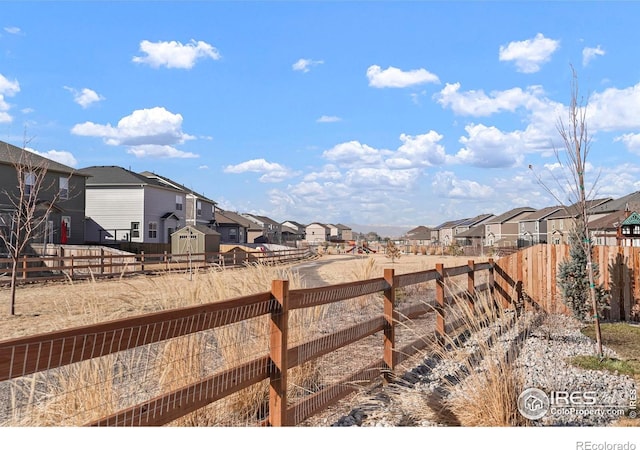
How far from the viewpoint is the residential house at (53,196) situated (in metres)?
26.3

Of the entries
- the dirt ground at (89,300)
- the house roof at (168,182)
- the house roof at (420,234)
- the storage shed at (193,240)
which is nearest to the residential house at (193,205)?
the house roof at (168,182)

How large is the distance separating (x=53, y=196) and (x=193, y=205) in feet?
42.7

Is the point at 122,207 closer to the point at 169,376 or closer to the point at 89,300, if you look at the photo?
the point at 89,300

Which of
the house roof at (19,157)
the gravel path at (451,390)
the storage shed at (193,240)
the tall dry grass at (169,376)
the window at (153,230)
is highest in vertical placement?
the house roof at (19,157)

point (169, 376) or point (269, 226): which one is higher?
point (269, 226)

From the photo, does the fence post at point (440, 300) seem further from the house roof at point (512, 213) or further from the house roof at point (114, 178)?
the house roof at point (512, 213)

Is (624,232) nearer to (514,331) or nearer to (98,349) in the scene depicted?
(514,331)

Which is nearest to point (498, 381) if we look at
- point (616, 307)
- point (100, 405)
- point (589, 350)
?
point (100, 405)

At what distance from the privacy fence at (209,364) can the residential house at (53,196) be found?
78.9 ft

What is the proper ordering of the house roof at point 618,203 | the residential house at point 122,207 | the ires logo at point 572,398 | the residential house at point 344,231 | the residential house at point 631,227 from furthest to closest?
the residential house at point 344,231
the house roof at point 618,203
the residential house at point 122,207
the residential house at point 631,227
the ires logo at point 572,398

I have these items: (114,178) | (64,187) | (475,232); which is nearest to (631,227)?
(64,187)

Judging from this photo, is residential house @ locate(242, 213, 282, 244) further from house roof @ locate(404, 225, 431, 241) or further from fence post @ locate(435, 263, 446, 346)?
fence post @ locate(435, 263, 446, 346)

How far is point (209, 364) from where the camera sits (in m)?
4.78
